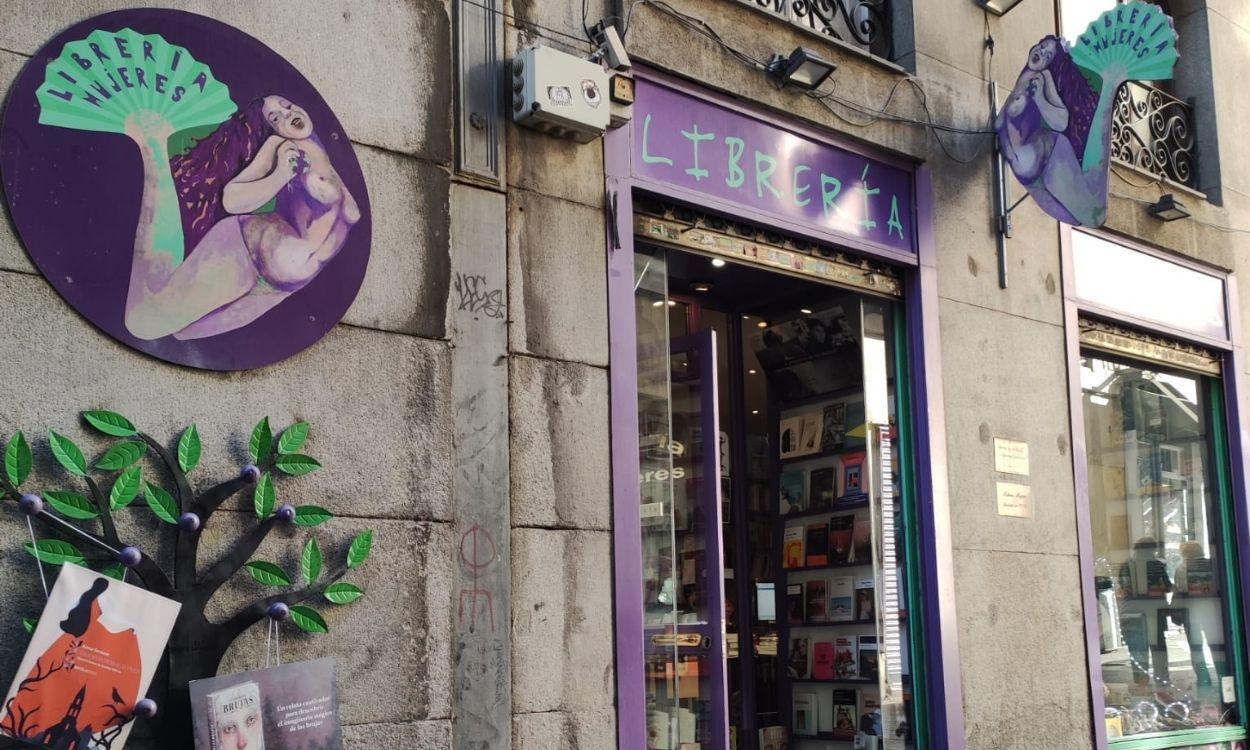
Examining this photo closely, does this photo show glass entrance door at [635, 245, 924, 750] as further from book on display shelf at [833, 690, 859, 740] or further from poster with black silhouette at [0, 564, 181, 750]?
poster with black silhouette at [0, 564, 181, 750]

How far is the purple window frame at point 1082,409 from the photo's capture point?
811 centimetres

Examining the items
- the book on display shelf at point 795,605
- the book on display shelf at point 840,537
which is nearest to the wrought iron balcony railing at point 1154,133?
the book on display shelf at point 840,537

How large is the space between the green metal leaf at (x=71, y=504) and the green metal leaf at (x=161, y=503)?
182 mm

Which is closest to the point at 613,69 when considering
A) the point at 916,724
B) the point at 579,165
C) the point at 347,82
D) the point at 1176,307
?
the point at 579,165

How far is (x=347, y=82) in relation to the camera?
523 cm

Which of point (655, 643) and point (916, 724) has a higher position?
point (655, 643)

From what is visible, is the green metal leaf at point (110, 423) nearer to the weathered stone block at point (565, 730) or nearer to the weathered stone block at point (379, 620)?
the weathered stone block at point (379, 620)

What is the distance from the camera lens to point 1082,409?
336 inches

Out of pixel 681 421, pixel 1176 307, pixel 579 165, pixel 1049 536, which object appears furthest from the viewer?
pixel 1176 307

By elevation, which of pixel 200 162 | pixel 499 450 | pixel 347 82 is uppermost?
pixel 347 82

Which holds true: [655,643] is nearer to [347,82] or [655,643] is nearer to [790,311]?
[790,311]

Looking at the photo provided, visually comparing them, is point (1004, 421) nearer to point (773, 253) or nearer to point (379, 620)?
point (773, 253)

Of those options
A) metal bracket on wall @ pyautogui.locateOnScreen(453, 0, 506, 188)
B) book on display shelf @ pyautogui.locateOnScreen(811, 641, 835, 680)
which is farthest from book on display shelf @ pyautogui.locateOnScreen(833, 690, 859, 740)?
metal bracket on wall @ pyautogui.locateOnScreen(453, 0, 506, 188)

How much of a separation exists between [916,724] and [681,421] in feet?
6.88
